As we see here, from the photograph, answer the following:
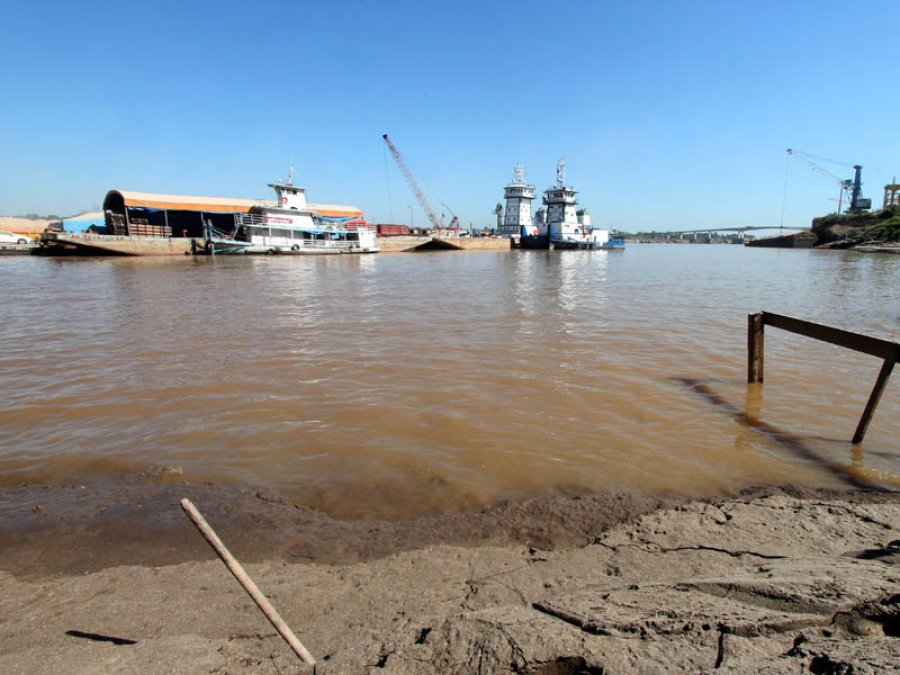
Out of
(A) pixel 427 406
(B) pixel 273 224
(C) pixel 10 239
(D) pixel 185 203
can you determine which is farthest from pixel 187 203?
(A) pixel 427 406

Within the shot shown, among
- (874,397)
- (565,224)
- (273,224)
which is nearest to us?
Answer: (874,397)

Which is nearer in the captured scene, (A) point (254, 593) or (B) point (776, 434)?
(A) point (254, 593)

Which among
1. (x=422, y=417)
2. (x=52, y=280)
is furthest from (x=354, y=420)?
(x=52, y=280)

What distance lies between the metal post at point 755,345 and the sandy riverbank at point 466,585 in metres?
3.43

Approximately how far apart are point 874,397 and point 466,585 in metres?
5.31

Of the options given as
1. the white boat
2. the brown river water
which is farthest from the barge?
the brown river water

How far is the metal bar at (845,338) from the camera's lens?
4.81 meters

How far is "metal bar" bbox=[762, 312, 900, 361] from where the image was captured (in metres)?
4.81

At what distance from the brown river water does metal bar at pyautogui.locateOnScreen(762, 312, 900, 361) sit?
1085 mm

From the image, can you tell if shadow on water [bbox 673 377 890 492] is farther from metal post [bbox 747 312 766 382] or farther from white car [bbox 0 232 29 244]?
white car [bbox 0 232 29 244]

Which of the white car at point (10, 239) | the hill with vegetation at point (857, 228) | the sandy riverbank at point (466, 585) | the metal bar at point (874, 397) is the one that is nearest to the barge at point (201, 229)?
the white car at point (10, 239)

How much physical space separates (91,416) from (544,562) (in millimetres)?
6021

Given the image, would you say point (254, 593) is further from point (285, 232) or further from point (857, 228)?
point (857, 228)

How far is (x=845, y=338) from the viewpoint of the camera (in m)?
5.32
